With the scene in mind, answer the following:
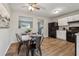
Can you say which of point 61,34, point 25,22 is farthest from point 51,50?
point 61,34

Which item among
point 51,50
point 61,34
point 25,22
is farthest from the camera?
point 61,34

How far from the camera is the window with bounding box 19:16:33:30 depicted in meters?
3.38

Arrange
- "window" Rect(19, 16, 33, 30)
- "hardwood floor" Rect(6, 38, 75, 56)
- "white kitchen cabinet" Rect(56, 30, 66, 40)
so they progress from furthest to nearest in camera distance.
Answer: "white kitchen cabinet" Rect(56, 30, 66, 40) → "window" Rect(19, 16, 33, 30) → "hardwood floor" Rect(6, 38, 75, 56)

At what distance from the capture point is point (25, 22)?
336cm

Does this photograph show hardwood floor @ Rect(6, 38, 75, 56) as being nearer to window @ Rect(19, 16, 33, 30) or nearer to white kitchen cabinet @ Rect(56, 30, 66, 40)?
window @ Rect(19, 16, 33, 30)

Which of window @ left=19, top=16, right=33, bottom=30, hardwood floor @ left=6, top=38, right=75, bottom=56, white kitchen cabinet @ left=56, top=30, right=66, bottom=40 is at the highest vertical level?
window @ left=19, top=16, right=33, bottom=30

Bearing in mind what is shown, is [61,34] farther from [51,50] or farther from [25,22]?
[25,22]

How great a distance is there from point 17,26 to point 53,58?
293 cm

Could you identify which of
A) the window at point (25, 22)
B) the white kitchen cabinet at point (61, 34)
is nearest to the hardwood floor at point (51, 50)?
the window at point (25, 22)

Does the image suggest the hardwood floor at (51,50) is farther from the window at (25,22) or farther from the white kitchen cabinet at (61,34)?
the white kitchen cabinet at (61,34)

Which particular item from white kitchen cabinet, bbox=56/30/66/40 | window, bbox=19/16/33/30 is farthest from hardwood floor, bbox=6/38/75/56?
white kitchen cabinet, bbox=56/30/66/40

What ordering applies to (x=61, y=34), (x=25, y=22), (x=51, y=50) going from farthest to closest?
(x=61, y=34) < (x=51, y=50) < (x=25, y=22)

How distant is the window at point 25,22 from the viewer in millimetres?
3379

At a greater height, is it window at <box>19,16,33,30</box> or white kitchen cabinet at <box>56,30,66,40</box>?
window at <box>19,16,33,30</box>
